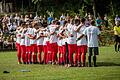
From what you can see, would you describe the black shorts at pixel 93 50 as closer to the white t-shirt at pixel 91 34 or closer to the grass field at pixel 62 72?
the white t-shirt at pixel 91 34

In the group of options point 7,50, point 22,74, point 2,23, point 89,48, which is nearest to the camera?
point 22,74

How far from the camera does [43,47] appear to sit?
1093 inches

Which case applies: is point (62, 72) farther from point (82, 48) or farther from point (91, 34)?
point (91, 34)

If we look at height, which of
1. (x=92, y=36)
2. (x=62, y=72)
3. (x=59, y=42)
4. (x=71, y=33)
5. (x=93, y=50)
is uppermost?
(x=71, y=33)

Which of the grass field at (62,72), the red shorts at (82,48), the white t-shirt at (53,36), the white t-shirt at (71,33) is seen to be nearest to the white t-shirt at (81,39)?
the red shorts at (82,48)

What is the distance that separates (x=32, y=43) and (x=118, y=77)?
26.2ft

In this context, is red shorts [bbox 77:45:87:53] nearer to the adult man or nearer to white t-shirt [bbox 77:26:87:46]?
white t-shirt [bbox 77:26:87:46]

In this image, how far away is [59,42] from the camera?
26453 mm

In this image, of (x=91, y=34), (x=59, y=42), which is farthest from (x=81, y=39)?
(x=59, y=42)

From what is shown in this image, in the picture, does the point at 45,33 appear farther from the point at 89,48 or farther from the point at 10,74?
the point at 10,74

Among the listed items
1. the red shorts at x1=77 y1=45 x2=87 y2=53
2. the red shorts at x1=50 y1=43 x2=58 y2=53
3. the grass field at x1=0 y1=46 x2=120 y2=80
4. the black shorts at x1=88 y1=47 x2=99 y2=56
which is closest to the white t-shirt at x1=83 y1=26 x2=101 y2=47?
the black shorts at x1=88 y1=47 x2=99 y2=56

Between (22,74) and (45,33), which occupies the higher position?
(45,33)

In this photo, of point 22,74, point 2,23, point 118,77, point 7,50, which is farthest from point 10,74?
point 2,23

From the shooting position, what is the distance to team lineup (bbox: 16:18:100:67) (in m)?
25.2
